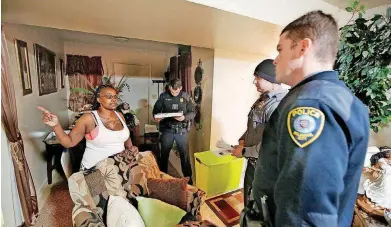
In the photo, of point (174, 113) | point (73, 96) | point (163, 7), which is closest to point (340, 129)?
point (163, 7)

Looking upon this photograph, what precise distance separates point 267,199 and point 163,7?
109 centimetres

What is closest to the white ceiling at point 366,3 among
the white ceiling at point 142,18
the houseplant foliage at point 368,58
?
the houseplant foliage at point 368,58

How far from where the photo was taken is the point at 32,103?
2.04 metres

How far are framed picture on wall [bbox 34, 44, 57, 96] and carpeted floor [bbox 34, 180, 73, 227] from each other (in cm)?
113

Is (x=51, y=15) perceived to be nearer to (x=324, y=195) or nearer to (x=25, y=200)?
(x=25, y=200)

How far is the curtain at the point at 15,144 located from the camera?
1.25 metres

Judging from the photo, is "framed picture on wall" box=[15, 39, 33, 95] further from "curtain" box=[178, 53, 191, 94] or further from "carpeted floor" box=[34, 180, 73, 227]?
"curtain" box=[178, 53, 191, 94]

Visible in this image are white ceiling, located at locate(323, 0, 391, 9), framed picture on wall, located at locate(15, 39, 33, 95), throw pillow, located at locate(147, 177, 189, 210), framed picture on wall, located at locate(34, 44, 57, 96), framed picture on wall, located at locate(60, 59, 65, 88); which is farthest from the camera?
framed picture on wall, located at locate(60, 59, 65, 88)

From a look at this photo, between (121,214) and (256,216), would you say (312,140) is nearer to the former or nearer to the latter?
(256,216)

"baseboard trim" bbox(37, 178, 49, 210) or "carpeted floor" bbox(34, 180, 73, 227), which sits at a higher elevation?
"baseboard trim" bbox(37, 178, 49, 210)

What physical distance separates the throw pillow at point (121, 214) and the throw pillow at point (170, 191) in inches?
7.1

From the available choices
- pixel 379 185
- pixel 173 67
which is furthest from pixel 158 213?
pixel 173 67

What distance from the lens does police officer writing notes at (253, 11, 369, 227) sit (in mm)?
537

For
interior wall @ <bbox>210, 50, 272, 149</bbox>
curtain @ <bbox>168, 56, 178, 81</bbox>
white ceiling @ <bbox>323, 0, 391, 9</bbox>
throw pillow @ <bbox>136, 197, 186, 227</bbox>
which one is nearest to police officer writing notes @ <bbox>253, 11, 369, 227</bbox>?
throw pillow @ <bbox>136, 197, 186, 227</bbox>
